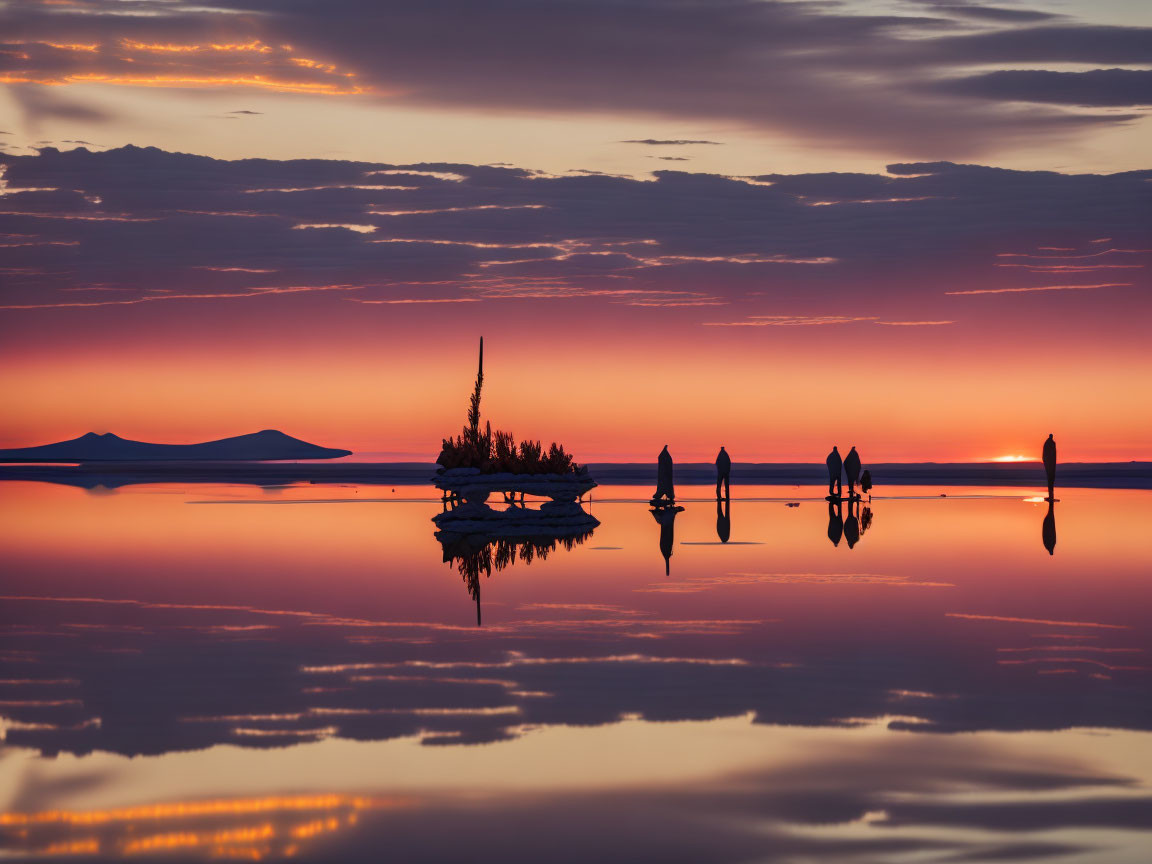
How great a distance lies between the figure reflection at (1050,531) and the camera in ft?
107

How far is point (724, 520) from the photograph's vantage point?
45.9 metres

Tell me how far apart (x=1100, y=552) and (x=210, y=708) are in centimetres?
2319

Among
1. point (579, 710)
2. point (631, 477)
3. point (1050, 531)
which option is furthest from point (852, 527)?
point (631, 477)

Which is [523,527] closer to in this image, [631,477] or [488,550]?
[488,550]

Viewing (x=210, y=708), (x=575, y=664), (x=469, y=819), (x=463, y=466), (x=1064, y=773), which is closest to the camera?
(x=469, y=819)

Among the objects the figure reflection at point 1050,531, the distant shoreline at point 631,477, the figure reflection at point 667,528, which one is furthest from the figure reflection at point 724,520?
the distant shoreline at point 631,477

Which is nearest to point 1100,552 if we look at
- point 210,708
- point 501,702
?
point 501,702

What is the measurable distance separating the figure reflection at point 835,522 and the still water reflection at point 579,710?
769 centimetres

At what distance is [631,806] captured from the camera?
10000 mm

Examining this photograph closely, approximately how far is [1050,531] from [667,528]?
34.8 feet

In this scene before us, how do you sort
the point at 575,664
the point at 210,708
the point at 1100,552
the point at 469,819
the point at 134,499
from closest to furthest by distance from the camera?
the point at 469,819 → the point at 210,708 → the point at 575,664 → the point at 1100,552 → the point at 134,499

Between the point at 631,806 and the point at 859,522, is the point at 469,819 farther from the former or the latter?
the point at 859,522

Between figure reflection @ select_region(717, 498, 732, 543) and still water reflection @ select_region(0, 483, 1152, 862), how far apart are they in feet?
29.3

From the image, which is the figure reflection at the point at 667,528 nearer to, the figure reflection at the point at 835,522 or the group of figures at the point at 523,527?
the group of figures at the point at 523,527
